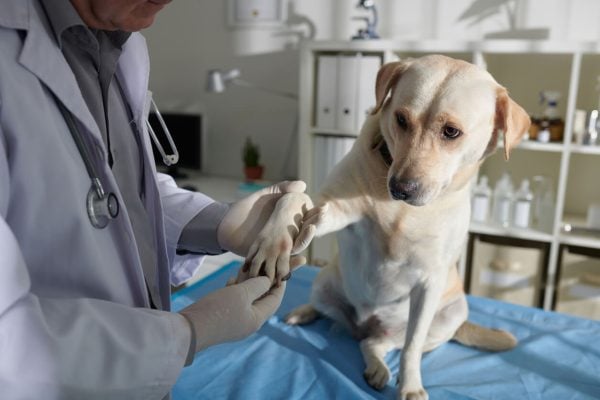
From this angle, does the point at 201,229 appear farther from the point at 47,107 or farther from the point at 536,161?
the point at 536,161

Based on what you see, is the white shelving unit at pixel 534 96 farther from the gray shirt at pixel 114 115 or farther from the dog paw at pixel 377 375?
the gray shirt at pixel 114 115

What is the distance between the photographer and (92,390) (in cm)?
52

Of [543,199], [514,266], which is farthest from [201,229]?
[543,199]

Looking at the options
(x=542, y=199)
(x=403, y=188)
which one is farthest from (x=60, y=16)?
(x=542, y=199)

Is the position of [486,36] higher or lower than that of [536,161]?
higher

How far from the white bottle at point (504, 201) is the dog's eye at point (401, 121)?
1.32 metres

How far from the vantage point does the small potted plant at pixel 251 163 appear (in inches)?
107

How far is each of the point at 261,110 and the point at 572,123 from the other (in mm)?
1591

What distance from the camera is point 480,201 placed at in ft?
7.14

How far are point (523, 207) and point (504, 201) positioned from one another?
3.2 inches

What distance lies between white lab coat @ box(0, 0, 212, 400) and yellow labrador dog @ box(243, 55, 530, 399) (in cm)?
32

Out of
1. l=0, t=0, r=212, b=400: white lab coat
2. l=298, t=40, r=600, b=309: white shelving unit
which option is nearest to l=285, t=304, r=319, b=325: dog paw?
l=0, t=0, r=212, b=400: white lab coat

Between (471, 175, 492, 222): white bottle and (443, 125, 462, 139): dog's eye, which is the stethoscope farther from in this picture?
(471, 175, 492, 222): white bottle

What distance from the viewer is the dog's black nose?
3.19 feet
